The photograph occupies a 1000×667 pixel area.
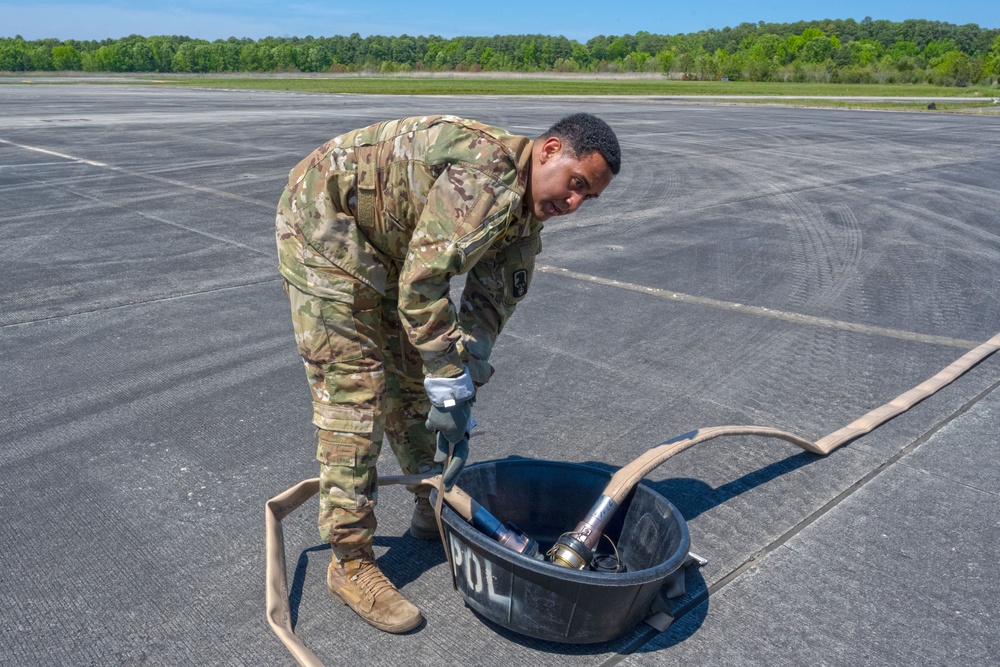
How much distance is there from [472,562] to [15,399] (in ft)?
10.1

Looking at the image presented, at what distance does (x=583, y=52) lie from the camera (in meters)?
132

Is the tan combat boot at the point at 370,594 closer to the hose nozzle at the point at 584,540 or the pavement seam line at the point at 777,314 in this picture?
the hose nozzle at the point at 584,540

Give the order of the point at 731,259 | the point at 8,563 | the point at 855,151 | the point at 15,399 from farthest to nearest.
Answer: the point at 855,151, the point at 731,259, the point at 15,399, the point at 8,563

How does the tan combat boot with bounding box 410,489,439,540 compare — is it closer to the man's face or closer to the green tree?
the man's face

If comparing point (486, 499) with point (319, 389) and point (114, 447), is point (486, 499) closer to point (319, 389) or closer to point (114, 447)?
point (319, 389)

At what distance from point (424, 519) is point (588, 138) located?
1626 mm

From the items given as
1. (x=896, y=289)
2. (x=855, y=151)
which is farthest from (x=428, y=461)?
(x=855, y=151)

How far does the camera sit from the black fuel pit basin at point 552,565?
7.77 feet

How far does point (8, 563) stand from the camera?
294 centimetres

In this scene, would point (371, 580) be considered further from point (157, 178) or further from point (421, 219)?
point (157, 178)

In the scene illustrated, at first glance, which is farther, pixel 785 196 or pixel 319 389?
pixel 785 196

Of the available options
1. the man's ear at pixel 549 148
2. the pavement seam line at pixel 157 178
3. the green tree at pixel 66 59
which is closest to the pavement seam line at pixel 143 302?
the pavement seam line at pixel 157 178

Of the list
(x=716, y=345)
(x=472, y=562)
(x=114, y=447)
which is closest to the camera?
(x=472, y=562)

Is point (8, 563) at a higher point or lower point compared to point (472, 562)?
lower
